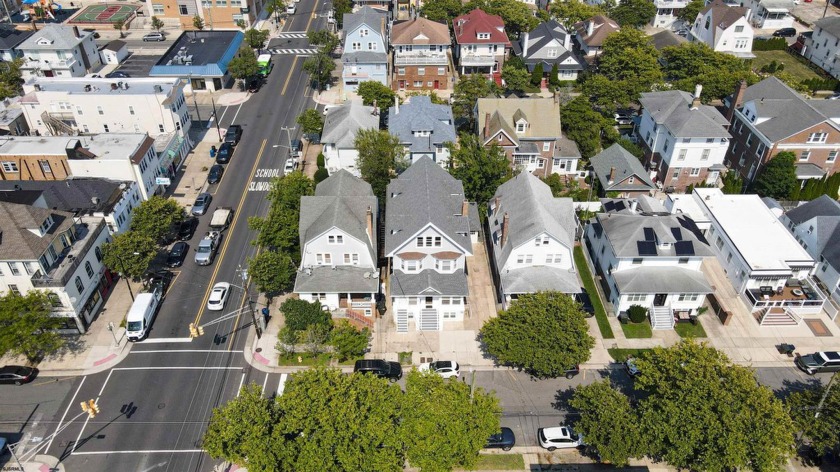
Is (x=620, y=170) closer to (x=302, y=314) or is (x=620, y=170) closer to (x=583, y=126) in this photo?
(x=583, y=126)

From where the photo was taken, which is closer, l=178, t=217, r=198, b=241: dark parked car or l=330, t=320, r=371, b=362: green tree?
l=330, t=320, r=371, b=362: green tree

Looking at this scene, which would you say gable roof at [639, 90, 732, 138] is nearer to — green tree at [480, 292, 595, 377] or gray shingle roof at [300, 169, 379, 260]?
green tree at [480, 292, 595, 377]

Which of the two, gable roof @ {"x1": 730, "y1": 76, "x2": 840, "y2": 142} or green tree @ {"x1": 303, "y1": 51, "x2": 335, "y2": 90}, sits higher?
gable roof @ {"x1": 730, "y1": 76, "x2": 840, "y2": 142}

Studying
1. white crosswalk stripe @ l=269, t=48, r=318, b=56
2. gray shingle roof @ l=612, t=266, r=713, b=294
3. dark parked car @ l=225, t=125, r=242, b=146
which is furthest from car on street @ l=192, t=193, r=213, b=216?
white crosswalk stripe @ l=269, t=48, r=318, b=56

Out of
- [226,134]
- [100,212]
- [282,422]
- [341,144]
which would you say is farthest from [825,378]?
[226,134]

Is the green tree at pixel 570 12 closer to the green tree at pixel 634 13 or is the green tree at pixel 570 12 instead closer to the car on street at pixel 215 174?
the green tree at pixel 634 13

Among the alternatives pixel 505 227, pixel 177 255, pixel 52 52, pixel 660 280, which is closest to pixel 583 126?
pixel 505 227
